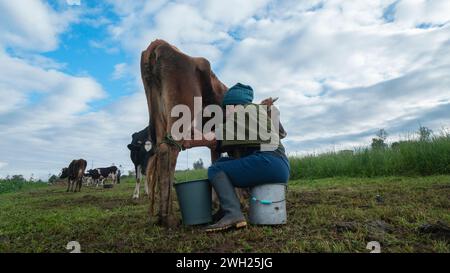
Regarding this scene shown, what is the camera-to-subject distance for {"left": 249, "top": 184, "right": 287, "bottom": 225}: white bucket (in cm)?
400

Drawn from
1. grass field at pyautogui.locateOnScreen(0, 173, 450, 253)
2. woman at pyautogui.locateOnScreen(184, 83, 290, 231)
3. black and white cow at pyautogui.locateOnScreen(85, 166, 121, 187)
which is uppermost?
black and white cow at pyautogui.locateOnScreen(85, 166, 121, 187)

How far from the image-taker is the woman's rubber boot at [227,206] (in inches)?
147

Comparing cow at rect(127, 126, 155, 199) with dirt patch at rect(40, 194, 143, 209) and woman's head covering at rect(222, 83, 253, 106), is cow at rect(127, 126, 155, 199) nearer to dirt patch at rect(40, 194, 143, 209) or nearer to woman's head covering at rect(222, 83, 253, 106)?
dirt patch at rect(40, 194, 143, 209)

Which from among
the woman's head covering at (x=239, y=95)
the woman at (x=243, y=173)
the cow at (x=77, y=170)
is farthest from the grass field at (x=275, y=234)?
the cow at (x=77, y=170)

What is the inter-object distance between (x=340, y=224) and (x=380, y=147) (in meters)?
12.6

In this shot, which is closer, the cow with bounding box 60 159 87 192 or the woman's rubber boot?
the woman's rubber boot

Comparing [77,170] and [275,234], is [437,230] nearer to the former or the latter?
[275,234]

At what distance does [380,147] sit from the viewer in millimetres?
15117

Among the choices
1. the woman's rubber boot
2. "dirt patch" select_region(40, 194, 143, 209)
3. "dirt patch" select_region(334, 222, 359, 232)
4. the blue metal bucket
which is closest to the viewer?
"dirt patch" select_region(334, 222, 359, 232)

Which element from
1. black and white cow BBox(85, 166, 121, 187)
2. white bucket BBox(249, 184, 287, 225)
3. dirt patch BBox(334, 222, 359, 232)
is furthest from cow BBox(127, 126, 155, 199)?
black and white cow BBox(85, 166, 121, 187)

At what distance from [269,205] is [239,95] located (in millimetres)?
1317

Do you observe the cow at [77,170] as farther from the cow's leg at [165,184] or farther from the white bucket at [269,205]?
the white bucket at [269,205]

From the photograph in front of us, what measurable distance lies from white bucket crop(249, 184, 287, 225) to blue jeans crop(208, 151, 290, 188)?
0.08m

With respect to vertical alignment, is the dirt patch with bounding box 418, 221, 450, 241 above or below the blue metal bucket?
below
